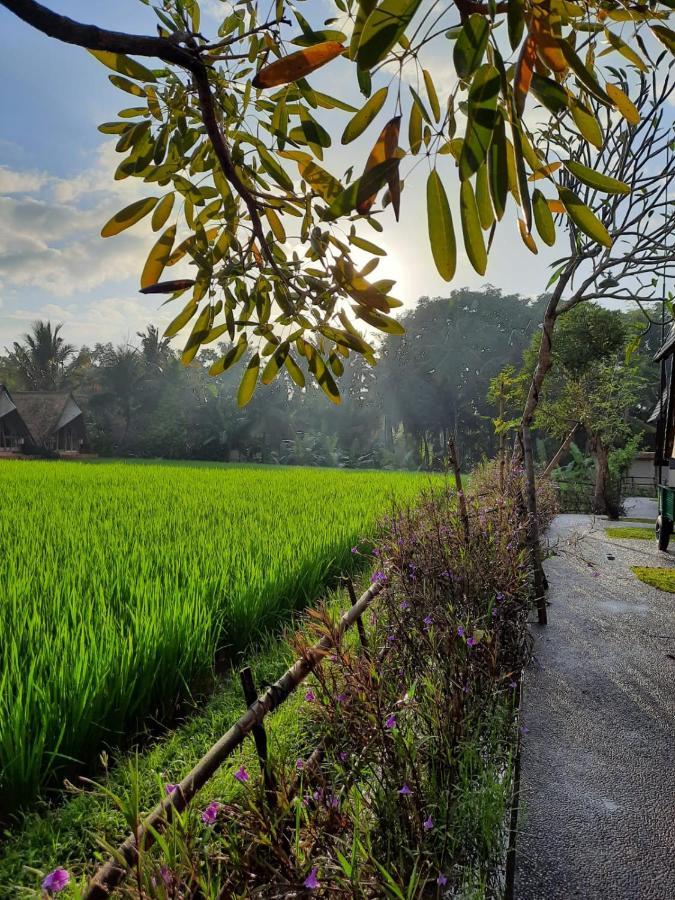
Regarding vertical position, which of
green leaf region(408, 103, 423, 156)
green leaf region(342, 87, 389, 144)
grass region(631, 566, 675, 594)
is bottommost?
grass region(631, 566, 675, 594)

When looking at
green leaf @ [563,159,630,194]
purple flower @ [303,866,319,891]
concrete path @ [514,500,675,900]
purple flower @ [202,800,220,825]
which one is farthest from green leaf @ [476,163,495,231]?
concrete path @ [514,500,675,900]

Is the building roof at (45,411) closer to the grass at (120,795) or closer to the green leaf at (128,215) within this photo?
the grass at (120,795)

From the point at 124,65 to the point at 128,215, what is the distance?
0.83 ft

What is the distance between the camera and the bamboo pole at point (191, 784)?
1201 millimetres

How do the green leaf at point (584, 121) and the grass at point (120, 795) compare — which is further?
the grass at point (120, 795)

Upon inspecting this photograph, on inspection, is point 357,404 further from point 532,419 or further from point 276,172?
point 276,172

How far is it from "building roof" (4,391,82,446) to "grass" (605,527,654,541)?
99.1 ft

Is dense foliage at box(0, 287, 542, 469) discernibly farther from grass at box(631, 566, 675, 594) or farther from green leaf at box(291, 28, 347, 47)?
green leaf at box(291, 28, 347, 47)

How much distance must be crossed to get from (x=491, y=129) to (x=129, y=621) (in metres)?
3.34

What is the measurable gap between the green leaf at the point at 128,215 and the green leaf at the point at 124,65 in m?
0.21

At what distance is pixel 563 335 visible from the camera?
1416 centimetres

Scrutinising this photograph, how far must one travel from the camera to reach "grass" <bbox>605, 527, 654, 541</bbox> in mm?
9289

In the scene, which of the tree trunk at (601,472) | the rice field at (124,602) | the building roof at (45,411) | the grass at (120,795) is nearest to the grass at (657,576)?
the rice field at (124,602)

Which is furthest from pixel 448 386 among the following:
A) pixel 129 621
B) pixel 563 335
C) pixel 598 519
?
pixel 129 621
